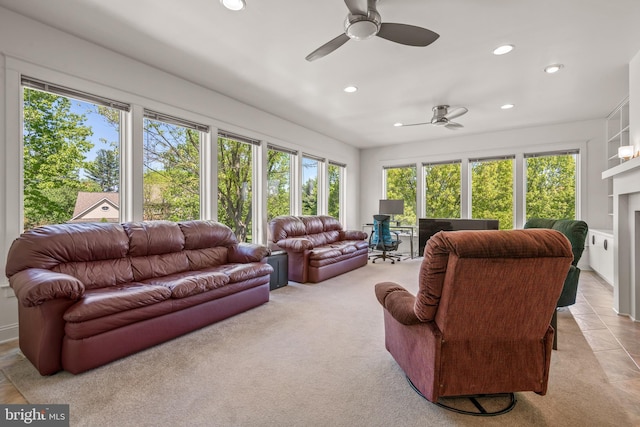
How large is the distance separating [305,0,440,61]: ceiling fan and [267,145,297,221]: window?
10.4 feet

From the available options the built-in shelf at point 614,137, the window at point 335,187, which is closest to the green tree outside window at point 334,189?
the window at point 335,187

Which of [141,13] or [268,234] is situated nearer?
[141,13]

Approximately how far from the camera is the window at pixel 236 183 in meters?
4.79

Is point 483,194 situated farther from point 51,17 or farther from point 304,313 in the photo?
point 51,17

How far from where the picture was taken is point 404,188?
311 inches

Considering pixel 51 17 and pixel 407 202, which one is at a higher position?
pixel 51 17

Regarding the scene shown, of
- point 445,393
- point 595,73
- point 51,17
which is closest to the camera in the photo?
point 445,393

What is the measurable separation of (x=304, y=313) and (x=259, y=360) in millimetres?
1105

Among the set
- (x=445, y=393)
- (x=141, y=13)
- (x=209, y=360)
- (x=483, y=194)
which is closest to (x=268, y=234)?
(x=209, y=360)

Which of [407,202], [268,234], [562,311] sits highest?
[407,202]

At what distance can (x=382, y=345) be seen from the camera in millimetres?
2576

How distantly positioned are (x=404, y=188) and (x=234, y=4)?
6.24 m

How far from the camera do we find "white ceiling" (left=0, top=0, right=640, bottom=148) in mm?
2590

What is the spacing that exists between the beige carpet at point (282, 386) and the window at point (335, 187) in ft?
16.1
